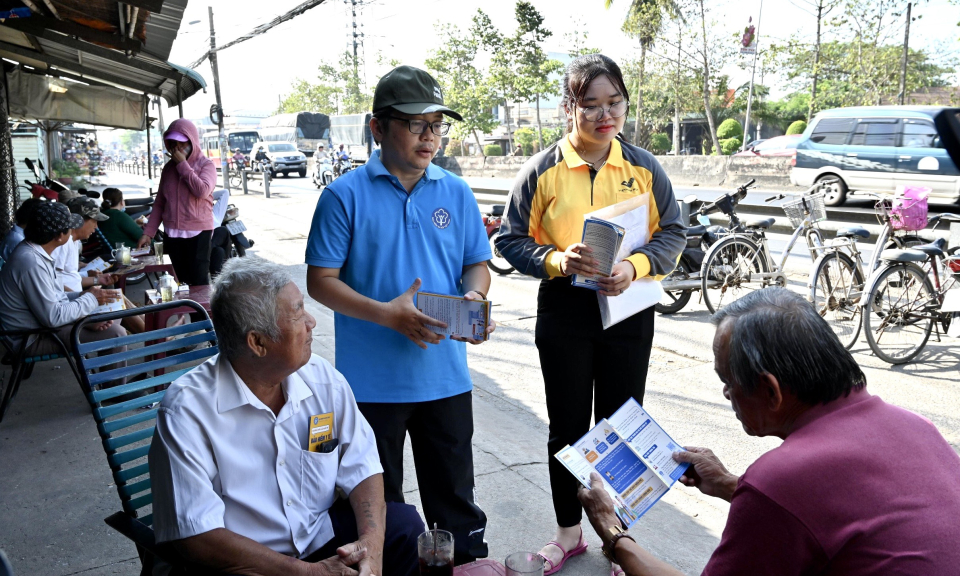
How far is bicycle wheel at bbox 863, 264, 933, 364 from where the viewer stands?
18.4ft

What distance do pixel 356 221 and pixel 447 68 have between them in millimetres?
34389

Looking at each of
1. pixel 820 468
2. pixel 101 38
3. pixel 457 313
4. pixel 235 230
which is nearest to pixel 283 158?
pixel 235 230

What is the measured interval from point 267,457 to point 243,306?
41 cm

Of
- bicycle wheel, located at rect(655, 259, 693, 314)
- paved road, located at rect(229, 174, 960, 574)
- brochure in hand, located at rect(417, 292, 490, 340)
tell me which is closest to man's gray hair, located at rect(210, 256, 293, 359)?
brochure in hand, located at rect(417, 292, 490, 340)

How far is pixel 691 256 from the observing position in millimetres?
7574

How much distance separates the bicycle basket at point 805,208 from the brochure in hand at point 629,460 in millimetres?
5675

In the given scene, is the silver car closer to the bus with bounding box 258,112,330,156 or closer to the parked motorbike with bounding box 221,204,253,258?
the bus with bounding box 258,112,330,156

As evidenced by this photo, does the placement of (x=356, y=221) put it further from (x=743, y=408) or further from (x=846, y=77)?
(x=846, y=77)

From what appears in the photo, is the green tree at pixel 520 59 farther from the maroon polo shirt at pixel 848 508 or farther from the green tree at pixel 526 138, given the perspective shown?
the maroon polo shirt at pixel 848 508

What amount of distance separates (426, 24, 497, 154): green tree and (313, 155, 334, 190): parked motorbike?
8.16m

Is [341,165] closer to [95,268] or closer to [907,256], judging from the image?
[95,268]

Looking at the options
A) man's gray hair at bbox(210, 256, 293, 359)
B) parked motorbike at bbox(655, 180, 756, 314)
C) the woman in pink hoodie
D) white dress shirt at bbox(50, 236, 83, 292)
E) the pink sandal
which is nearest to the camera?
man's gray hair at bbox(210, 256, 293, 359)

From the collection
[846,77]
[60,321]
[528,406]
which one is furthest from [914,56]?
[60,321]

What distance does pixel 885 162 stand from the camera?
1470cm
